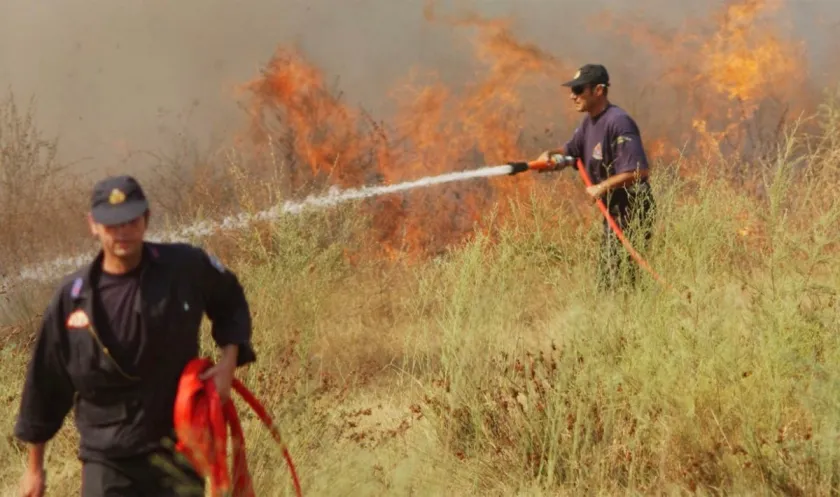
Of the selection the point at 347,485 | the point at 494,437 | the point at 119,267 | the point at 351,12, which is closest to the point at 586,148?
the point at 494,437

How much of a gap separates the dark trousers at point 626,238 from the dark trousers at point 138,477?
74.1 inches

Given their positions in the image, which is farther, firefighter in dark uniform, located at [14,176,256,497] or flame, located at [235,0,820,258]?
flame, located at [235,0,820,258]

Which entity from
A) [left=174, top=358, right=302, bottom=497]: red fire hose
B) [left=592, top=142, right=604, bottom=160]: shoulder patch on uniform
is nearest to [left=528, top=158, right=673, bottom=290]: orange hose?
[left=592, top=142, right=604, bottom=160]: shoulder patch on uniform

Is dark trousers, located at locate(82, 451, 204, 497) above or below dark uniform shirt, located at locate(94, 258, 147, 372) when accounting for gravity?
below

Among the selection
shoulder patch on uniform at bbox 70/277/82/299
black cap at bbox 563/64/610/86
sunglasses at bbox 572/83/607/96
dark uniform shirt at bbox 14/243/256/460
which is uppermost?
black cap at bbox 563/64/610/86

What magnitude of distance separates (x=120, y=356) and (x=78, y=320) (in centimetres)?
16

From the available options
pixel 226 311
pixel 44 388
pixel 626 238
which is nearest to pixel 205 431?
pixel 226 311

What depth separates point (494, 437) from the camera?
391 centimetres

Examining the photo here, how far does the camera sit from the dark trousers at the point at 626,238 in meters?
4.19

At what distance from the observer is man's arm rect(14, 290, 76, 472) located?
265 cm

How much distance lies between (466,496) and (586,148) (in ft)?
9.82

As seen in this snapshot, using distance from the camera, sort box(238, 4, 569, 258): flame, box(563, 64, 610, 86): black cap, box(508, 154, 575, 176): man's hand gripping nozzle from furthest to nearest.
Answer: box(238, 4, 569, 258): flame
box(508, 154, 575, 176): man's hand gripping nozzle
box(563, 64, 610, 86): black cap

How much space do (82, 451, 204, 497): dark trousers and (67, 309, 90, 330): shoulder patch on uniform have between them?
0.39 meters

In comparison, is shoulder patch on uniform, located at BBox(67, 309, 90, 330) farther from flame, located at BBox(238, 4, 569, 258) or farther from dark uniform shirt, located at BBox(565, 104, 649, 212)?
flame, located at BBox(238, 4, 569, 258)
